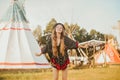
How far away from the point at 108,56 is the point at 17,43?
1222mm

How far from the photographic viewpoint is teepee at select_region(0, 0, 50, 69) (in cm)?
458

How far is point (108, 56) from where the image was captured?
5.14 m

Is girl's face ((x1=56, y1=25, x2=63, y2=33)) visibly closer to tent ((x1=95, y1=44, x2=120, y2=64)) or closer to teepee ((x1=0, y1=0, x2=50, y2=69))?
teepee ((x1=0, y1=0, x2=50, y2=69))

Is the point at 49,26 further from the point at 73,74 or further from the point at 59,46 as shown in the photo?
the point at 59,46

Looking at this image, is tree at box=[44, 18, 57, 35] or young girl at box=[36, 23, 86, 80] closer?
young girl at box=[36, 23, 86, 80]

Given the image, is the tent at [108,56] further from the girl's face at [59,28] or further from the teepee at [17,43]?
the girl's face at [59,28]

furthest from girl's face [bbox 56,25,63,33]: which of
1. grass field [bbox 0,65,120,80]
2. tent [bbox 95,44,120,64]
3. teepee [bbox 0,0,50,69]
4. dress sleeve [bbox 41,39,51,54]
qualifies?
tent [bbox 95,44,120,64]

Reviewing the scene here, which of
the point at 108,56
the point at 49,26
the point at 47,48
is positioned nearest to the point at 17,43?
the point at 49,26

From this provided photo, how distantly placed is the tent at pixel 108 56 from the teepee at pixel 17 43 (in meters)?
0.73

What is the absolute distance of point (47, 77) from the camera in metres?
4.40

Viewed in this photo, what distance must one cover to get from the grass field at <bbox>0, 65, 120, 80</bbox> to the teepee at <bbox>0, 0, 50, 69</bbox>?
70 mm

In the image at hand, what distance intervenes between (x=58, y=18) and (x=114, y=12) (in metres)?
0.69

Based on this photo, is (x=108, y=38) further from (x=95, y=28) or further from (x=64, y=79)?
(x=64, y=79)

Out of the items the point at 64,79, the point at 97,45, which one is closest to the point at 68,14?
the point at 97,45
